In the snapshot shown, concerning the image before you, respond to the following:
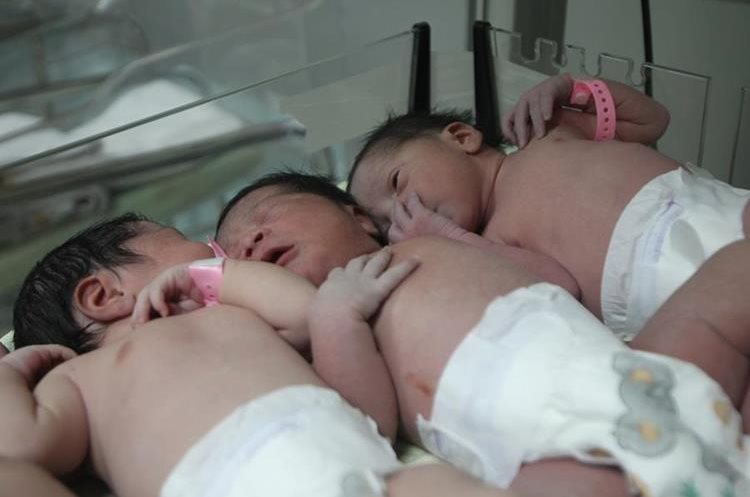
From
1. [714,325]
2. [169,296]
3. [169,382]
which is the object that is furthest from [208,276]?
[714,325]

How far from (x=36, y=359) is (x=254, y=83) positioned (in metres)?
0.72

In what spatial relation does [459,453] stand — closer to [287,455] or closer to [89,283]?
[287,455]

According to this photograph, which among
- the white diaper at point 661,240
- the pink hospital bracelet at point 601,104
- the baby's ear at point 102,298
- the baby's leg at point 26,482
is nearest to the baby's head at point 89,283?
the baby's ear at point 102,298

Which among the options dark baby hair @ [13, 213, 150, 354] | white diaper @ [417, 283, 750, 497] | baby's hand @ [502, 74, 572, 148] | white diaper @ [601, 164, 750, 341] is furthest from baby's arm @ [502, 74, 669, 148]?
dark baby hair @ [13, 213, 150, 354]

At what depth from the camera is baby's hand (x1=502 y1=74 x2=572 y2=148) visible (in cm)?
122

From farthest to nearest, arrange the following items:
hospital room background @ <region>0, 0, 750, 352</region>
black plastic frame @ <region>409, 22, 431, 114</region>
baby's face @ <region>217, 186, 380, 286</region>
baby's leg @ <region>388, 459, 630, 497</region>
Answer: black plastic frame @ <region>409, 22, 431, 114</region> → hospital room background @ <region>0, 0, 750, 352</region> → baby's face @ <region>217, 186, 380, 286</region> → baby's leg @ <region>388, 459, 630, 497</region>

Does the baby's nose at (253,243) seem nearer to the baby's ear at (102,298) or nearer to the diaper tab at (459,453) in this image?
the baby's ear at (102,298)

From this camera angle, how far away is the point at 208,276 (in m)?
0.93

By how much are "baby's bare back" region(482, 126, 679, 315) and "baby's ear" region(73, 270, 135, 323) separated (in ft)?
1.52

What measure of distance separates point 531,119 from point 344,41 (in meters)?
0.95

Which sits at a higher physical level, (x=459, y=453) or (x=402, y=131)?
(x=402, y=131)

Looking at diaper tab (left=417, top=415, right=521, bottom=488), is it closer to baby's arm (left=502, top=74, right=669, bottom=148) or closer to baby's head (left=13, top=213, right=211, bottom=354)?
baby's head (left=13, top=213, right=211, bottom=354)

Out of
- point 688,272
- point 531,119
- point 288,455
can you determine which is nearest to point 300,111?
point 531,119

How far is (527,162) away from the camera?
1138 millimetres
